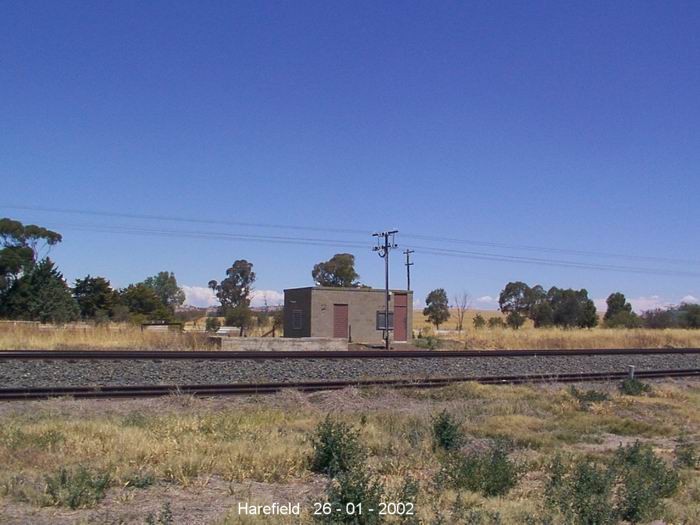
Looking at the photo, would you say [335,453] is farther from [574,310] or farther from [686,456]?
[574,310]

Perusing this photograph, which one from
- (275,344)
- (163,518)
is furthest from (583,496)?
(275,344)

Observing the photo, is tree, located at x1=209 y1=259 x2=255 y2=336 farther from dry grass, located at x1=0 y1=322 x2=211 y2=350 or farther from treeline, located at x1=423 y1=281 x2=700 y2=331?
dry grass, located at x1=0 y1=322 x2=211 y2=350

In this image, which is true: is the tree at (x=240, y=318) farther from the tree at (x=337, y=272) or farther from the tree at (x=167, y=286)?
the tree at (x=167, y=286)

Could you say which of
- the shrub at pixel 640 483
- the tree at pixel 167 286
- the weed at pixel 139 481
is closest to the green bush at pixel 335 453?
the weed at pixel 139 481

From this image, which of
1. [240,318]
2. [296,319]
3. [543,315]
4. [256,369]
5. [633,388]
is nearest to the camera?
[633,388]

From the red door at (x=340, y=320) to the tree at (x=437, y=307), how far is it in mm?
55487

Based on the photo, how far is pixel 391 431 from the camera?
12547 millimetres

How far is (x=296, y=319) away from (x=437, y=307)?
5673 cm

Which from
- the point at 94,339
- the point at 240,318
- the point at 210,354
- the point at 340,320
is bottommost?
the point at 210,354

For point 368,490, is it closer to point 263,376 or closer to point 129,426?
point 129,426

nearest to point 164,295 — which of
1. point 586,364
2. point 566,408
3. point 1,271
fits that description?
point 1,271

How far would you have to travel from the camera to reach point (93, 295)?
76.8 meters

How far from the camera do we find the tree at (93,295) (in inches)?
2995

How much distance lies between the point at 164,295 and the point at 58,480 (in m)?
122
